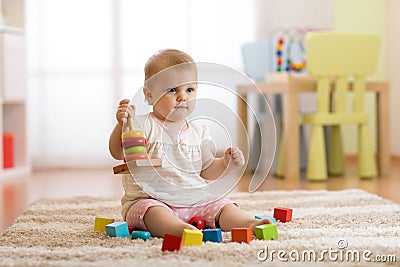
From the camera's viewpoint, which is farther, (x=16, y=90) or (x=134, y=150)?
(x=16, y=90)

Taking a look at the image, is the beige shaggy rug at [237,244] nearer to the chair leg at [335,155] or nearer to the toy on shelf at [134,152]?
the toy on shelf at [134,152]

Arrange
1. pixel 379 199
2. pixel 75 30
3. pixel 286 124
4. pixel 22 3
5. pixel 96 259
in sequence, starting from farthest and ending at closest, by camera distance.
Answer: pixel 75 30
pixel 22 3
pixel 286 124
pixel 379 199
pixel 96 259

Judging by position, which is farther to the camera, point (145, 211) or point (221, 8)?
point (221, 8)

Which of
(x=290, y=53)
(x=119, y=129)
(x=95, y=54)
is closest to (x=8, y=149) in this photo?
(x=95, y=54)

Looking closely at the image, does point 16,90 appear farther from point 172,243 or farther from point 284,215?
point 172,243

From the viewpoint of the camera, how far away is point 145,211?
1.40 meters

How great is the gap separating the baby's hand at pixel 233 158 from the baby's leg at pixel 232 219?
10 centimetres

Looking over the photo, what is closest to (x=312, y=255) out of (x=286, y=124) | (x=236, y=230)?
(x=236, y=230)

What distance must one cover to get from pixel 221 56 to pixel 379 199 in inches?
62.8

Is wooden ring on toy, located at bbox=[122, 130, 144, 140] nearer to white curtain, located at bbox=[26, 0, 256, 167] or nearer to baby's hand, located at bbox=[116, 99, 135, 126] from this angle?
baby's hand, located at bbox=[116, 99, 135, 126]

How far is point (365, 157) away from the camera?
2.71 metres

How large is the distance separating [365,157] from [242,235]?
5.04 feet

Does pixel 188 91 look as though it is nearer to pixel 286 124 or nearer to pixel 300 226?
pixel 300 226

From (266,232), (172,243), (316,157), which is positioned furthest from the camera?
(316,157)
